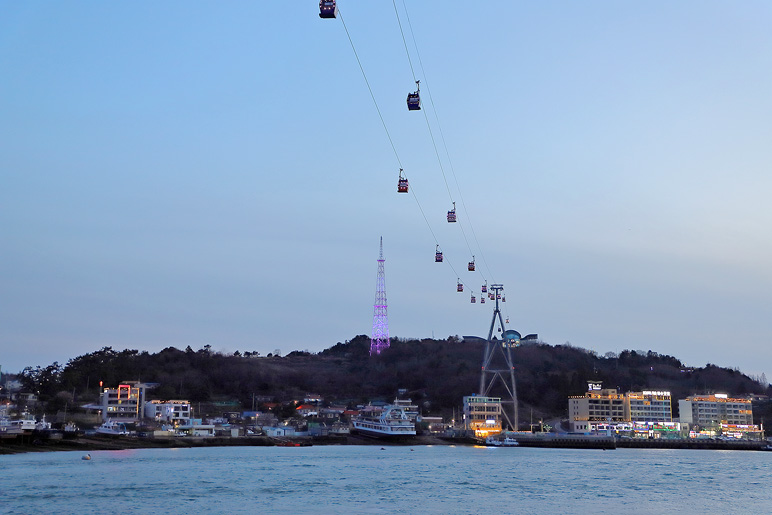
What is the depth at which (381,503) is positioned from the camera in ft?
116

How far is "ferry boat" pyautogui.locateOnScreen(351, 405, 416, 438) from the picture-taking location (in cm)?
9712

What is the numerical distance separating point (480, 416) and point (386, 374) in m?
43.2

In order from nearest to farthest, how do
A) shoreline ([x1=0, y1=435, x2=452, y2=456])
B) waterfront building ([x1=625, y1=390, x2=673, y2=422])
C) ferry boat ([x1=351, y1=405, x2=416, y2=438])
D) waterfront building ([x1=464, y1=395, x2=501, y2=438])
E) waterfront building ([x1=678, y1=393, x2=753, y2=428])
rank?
shoreline ([x1=0, y1=435, x2=452, y2=456])
ferry boat ([x1=351, y1=405, x2=416, y2=438])
waterfront building ([x1=464, y1=395, x2=501, y2=438])
waterfront building ([x1=625, y1=390, x2=673, y2=422])
waterfront building ([x1=678, y1=393, x2=753, y2=428])

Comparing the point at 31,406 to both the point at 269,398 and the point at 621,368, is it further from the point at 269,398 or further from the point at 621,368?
the point at 621,368

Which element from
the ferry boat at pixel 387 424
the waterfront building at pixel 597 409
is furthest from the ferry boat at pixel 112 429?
the waterfront building at pixel 597 409

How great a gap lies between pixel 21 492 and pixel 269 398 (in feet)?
305

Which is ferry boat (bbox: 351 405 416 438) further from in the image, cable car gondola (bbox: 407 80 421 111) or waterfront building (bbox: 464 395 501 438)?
cable car gondola (bbox: 407 80 421 111)

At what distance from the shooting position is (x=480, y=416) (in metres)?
107

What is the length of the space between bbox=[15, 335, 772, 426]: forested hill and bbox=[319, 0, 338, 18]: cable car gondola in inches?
3719

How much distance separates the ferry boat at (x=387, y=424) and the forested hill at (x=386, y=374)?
92.2 ft

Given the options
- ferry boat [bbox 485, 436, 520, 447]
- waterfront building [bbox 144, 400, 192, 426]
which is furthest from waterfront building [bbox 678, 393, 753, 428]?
waterfront building [bbox 144, 400, 192, 426]

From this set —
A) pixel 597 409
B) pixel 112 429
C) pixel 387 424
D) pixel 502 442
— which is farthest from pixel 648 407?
pixel 112 429

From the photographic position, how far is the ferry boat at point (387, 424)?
319ft

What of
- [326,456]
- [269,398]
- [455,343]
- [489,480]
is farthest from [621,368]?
[489,480]
